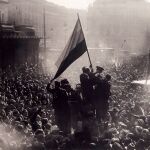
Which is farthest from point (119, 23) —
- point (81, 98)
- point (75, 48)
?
point (81, 98)

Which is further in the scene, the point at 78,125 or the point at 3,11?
the point at 3,11

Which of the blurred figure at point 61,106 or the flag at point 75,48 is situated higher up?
the flag at point 75,48

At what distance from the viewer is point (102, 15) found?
229 feet

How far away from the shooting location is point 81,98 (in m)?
10.7

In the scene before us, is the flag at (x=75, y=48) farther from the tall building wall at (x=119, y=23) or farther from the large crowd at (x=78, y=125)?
the tall building wall at (x=119, y=23)

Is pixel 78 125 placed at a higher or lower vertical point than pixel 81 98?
lower

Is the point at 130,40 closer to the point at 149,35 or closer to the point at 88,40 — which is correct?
the point at 149,35

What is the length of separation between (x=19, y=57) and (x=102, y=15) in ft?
123

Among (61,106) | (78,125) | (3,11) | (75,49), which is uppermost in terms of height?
(3,11)

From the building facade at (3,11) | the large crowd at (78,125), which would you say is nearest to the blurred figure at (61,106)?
the large crowd at (78,125)

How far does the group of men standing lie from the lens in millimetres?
10500

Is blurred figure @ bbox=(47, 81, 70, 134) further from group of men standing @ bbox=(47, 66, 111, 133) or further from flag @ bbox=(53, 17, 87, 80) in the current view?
flag @ bbox=(53, 17, 87, 80)

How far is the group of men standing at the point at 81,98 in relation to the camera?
10500 mm

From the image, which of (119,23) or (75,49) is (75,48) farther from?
(119,23)
